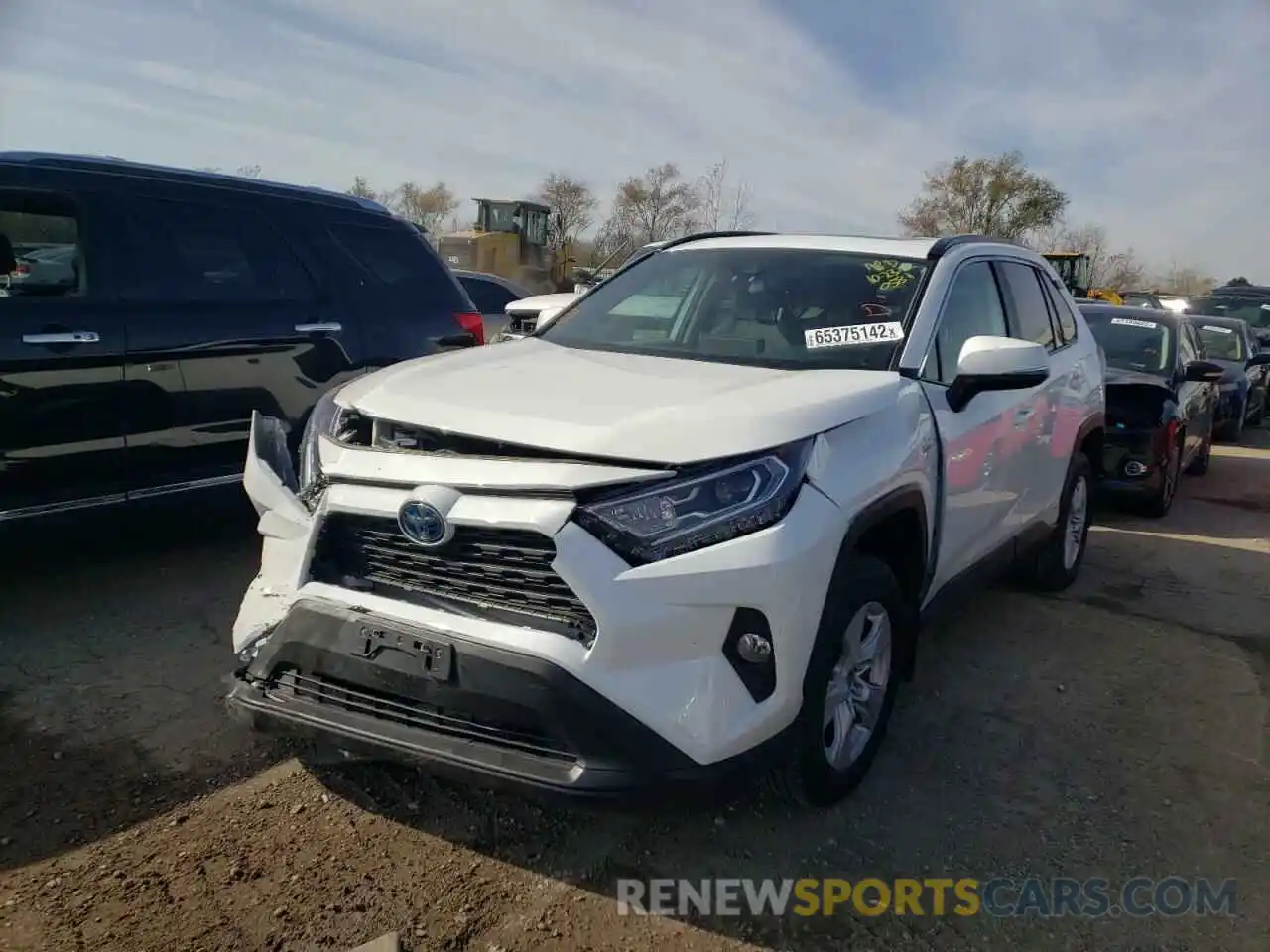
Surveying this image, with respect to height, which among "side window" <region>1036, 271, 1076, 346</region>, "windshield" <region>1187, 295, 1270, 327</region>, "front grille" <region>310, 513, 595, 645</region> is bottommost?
"front grille" <region>310, 513, 595, 645</region>

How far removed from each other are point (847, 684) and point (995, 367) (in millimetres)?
1189

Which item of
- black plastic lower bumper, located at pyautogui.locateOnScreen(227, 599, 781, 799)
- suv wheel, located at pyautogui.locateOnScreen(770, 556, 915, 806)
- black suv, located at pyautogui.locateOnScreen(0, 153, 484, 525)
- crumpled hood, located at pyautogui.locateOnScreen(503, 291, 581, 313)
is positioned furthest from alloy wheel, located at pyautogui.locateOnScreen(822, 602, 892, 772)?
black suv, located at pyautogui.locateOnScreen(0, 153, 484, 525)

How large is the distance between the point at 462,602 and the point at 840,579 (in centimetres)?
102

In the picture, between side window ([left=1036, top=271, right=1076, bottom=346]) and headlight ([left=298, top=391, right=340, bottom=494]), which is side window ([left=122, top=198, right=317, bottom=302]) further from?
side window ([left=1036, top=271, right=1076, bottom=346])

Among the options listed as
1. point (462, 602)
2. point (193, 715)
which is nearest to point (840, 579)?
point (462, 602)

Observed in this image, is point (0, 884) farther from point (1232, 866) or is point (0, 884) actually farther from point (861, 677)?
point (1232, 866)

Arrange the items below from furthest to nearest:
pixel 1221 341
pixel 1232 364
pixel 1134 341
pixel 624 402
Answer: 1. pixel 1221 341
2. pixel 1232 364
3. pixel 1134 341
4. pixel 624 402

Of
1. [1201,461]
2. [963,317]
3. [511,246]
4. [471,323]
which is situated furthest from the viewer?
[511,246]

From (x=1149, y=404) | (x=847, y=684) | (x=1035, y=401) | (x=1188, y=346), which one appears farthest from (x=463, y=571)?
(x=1188, y=346)

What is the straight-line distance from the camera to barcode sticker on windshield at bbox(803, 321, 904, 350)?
3.44 meters

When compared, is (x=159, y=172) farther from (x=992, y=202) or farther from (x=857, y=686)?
(x=992, y=202)

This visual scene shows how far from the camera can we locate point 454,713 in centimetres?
246

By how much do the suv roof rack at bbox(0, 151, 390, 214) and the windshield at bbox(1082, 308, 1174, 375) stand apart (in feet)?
20.1

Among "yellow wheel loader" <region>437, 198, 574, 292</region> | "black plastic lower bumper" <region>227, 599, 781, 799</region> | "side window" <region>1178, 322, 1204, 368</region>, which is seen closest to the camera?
"black plastic lower bumper" <region>227, 599, 781, 799</region>
